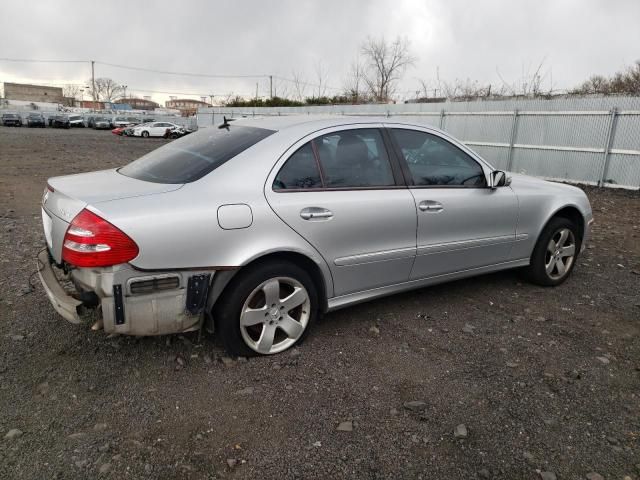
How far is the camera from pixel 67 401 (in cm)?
271

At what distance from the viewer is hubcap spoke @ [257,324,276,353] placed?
3.14 metres

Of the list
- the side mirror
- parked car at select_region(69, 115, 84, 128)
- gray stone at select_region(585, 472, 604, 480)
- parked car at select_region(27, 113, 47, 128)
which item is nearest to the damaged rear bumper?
gray stone at select_region(585, 472, 604, 480)

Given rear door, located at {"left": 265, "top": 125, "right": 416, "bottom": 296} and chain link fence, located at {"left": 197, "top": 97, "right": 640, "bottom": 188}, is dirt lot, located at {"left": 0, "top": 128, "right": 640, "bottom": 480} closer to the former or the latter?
rear door, located at {"left": 265, "top": 125, "right": 416, "bottom": 296}

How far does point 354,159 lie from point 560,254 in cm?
251

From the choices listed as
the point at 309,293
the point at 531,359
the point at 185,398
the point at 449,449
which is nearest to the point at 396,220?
the point at 309,293

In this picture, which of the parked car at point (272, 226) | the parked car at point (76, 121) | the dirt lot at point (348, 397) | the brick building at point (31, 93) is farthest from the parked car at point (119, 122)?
the brick building at point (31, 93)

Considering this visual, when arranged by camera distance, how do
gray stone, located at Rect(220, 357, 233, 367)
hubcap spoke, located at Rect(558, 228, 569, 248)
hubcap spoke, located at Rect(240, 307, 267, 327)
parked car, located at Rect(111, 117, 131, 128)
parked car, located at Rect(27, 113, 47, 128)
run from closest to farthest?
hubcap spoke, located at Rect(240, 307, 267, 327)
gray stone, located at Rect(220, 357, 233, 367)
hubcap spoke, located at Rect(558, 228, 569, 248)
parked car, located at Rect(27, 113, 47, 128)
parked car, located at Rect(111, 117, 131, 128)

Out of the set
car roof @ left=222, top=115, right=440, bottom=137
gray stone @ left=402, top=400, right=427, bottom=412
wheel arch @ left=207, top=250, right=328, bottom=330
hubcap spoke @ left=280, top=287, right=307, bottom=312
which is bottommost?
gray stone @ left=402, top=400, right=427, bottom=412

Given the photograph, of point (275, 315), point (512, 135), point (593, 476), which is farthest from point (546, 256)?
point (512, 135)

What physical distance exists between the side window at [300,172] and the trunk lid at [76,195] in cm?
64

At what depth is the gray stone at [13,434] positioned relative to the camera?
2.39 metres

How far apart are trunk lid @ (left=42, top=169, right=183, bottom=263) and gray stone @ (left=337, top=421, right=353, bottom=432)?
162 centimetres

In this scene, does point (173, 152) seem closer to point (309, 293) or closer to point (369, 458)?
point (309, 293)

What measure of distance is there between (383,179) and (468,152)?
0.95 meters
